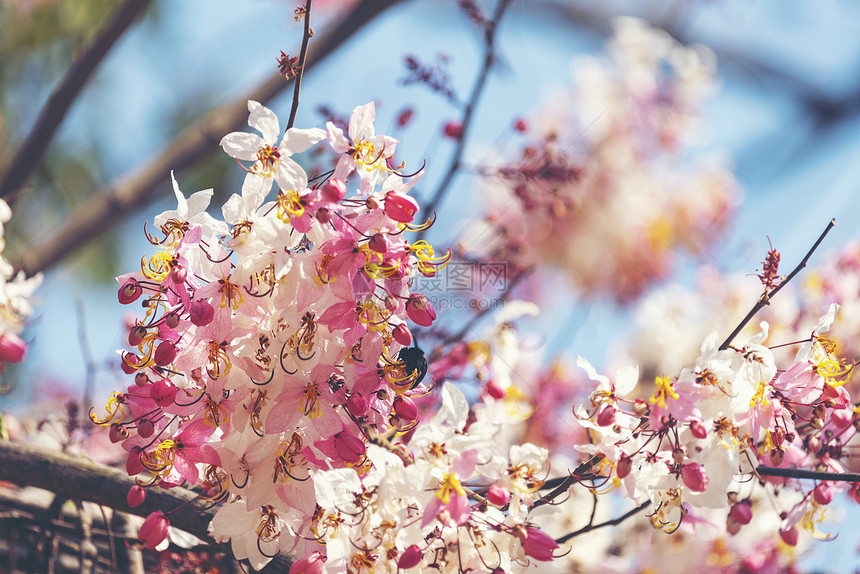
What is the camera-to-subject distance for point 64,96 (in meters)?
1.74

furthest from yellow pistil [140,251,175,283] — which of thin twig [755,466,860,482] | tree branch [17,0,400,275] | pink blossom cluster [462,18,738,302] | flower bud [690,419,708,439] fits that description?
pink blossom cluster [462,18,738,302]

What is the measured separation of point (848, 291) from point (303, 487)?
1512 millimetres

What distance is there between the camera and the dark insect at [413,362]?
0.96 metres

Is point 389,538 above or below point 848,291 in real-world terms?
below

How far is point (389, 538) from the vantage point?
100 cm

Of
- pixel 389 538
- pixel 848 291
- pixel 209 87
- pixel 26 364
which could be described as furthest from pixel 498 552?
pixel 209 87

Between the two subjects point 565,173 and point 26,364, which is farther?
point 26,364

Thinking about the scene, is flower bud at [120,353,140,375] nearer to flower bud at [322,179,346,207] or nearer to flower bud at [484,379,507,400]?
flower bud at [322,179,346,207]

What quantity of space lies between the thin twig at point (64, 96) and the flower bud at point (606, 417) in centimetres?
132

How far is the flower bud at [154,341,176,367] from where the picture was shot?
0.93m

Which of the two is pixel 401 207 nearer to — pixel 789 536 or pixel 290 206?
pixel 290 206

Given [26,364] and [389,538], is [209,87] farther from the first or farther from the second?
[389,538]

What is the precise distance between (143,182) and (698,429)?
1.76 metres

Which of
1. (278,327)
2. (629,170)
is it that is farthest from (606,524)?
(629,170)
